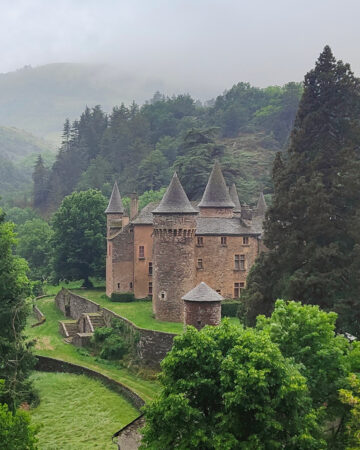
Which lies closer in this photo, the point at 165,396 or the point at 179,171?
the point at 165,396

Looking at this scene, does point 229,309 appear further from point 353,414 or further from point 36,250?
point 36,250

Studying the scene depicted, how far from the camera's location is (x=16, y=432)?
1773 centimetres

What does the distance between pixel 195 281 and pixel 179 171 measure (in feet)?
123

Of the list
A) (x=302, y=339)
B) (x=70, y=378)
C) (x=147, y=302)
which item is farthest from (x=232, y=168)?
(x=302, y=339)

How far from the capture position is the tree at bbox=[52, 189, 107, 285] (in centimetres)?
6369

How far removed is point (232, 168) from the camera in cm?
8694

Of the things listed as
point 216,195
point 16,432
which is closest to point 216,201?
point 216,195

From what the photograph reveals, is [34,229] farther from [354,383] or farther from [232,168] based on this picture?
[354,383]

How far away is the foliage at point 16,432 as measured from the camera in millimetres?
17391

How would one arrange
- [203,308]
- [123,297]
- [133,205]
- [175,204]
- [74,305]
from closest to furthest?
[203,308] < [175,204] < [123,297] < [133,205] < [74,305]

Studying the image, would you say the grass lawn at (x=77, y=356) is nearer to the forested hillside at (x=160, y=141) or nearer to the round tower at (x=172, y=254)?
the round tower at (x=172, y=254)

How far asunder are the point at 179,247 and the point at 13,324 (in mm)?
17974

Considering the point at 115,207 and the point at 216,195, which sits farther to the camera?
the point at 115,207

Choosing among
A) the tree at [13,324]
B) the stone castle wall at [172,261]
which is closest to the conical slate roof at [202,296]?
the tree at [13,324]
